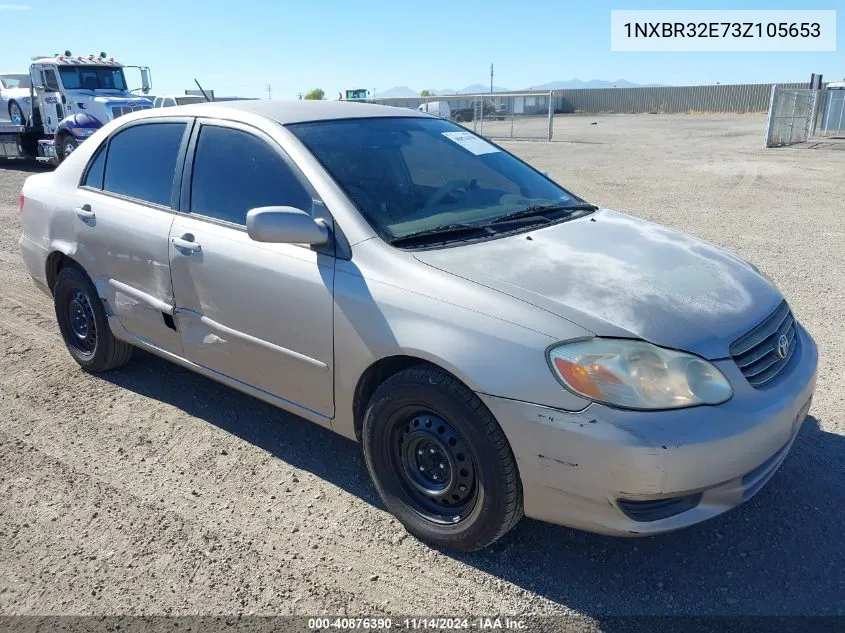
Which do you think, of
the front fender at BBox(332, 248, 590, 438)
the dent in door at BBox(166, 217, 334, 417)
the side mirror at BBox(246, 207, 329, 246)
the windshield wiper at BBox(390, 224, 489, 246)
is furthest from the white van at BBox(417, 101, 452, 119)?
the front fender at BBox(332, 248, 590, 438)

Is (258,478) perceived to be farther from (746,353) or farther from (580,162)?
(580,162)

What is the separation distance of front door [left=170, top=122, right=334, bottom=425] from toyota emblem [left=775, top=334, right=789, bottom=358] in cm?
183

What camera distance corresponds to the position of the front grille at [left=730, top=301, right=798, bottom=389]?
249cm

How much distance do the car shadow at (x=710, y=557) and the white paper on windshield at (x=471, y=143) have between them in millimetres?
1890

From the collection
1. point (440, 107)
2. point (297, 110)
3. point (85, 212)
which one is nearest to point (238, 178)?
point (297, 110)

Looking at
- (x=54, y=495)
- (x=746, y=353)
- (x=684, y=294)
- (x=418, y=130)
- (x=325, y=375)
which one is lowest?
(x=54, y=495)

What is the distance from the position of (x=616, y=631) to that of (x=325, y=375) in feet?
5.03

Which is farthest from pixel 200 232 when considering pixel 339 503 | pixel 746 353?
pixel 746 353

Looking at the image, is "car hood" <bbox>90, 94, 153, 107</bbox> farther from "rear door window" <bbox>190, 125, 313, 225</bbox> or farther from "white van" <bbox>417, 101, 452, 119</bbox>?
"rear door window" <bbox>190, 125, 313, 225</bbox>

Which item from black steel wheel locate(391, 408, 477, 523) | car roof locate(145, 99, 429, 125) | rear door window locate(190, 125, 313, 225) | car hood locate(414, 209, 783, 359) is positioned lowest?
black steel wheel locate(391, 408, 477, 523)

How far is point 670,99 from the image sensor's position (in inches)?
2067

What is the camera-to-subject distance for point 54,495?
10.6 ft

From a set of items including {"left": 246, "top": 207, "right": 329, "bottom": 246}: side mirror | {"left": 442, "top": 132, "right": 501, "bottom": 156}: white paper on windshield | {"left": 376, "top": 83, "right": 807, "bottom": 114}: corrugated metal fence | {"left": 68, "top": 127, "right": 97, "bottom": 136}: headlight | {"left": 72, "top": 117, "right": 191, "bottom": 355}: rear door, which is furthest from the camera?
{"left": 376, "top": 83, "right": 807, "bottom": 114}: corrugated metal fence

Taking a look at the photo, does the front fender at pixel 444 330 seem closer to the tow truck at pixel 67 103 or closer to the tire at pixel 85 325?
the tire at pixel 85 325
